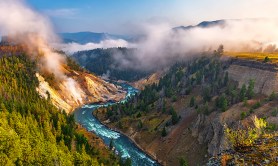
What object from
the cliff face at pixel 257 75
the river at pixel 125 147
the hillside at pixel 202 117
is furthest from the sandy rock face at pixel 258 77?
the river at pixel 125 147

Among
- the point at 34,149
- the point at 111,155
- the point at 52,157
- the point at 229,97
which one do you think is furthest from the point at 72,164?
the point at 229,97

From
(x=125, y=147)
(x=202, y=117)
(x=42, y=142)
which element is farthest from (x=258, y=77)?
(x=42, y=142)

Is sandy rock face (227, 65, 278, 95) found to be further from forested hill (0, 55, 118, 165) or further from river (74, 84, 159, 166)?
forested hill (0, 55, 118, 165)

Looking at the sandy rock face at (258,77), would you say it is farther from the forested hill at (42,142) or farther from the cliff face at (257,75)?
the forested hill at (42,142)

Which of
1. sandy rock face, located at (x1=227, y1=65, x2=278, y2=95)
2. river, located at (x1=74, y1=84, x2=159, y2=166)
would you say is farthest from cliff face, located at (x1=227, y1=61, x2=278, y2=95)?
river, located at (x1=74, y1=84, x2=159, y2=166)

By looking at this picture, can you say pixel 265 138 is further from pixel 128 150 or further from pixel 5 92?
pixel 5 92
